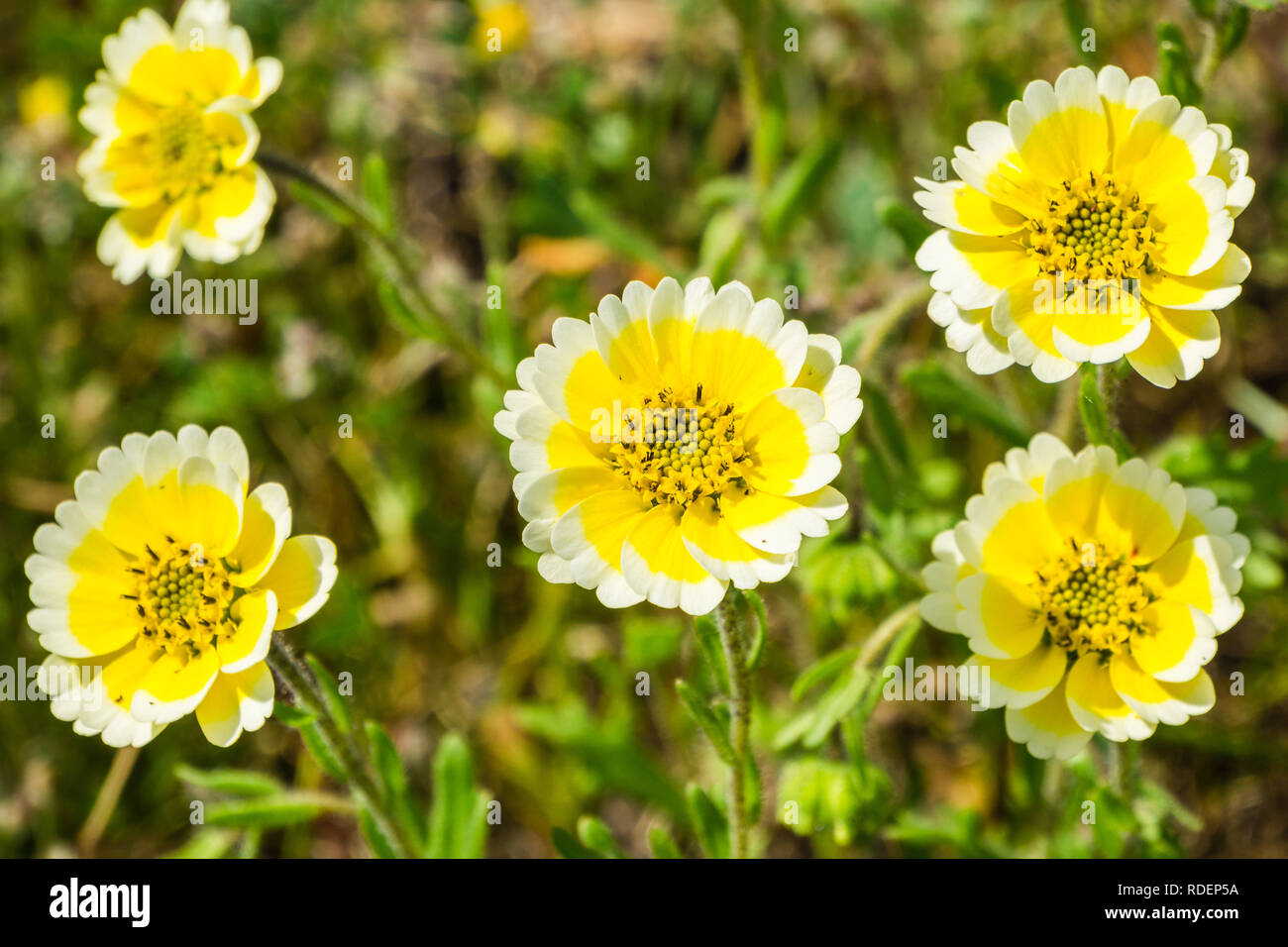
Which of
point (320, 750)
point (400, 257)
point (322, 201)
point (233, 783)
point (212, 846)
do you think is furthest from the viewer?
point (400, 257)

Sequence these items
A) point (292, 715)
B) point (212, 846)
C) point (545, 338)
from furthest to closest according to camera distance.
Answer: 1. point (545, 338)
2. point (212, 846)
3. point (292, 715)

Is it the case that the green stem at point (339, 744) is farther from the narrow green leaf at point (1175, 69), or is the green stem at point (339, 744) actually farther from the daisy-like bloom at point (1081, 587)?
the narrow green leaf at point (1175, 69)

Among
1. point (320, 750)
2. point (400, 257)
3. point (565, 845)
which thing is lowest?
point (565, 845)

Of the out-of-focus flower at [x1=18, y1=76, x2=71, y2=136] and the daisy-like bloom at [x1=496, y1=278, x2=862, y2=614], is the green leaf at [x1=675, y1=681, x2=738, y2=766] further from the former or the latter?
the out-of-focus flower at [x1=18, y1=76, x2=71, y2=136]

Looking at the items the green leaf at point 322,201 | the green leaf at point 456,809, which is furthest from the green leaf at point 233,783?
the green leaf at point 322,201

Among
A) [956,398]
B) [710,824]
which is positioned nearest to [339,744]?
[710,824]

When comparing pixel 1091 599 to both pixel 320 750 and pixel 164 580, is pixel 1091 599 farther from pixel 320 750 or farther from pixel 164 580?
pixel 164 580
